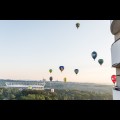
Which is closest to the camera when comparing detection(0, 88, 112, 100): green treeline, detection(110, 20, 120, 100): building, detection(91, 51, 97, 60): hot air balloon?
detection(0, 88, 112, 100): green treeline

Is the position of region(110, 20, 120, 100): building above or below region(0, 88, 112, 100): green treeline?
above

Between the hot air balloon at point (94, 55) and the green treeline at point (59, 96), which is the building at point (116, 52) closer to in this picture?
the green treeline at point (59, 96)

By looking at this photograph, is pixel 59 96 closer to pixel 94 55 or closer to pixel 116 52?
pixel 116 52

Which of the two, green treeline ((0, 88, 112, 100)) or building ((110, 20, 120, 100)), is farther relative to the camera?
building ((110, 20, 120, 100))

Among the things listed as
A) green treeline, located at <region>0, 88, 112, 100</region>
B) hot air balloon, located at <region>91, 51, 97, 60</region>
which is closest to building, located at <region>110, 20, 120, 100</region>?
green treeline, located at <region>0, 88, 112, 100</region>

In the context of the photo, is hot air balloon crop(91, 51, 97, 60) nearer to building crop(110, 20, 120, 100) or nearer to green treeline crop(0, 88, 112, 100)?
green treeline crop(0, 88, 112, 100)

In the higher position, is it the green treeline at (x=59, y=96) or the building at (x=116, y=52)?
the building at (x=116, y=52)

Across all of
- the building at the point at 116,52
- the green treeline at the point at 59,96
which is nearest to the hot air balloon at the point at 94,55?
the green treeline at the point at 59,96

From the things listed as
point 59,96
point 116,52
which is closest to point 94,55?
point 116,52
